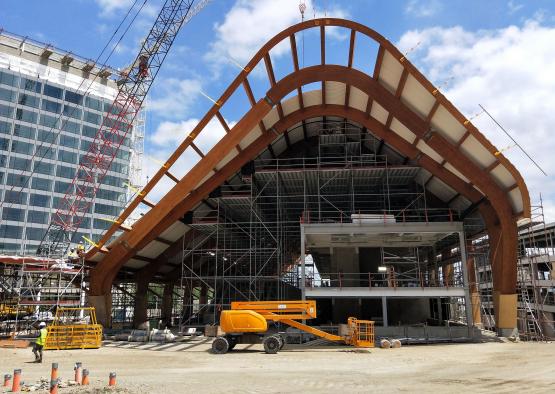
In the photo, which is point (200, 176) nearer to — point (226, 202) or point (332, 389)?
point (226, 202)

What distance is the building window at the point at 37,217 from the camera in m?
64.5

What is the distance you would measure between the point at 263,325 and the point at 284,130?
45.9ft

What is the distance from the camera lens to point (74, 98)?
73.7 m

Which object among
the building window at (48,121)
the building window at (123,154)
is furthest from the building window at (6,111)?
Result: the building window at (123,154)

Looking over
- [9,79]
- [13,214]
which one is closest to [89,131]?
[9,79]

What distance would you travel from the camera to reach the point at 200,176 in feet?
85.9

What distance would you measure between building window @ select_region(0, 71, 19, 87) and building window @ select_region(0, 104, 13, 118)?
3.66 m

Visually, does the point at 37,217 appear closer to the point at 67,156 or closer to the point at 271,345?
the point at 67,156

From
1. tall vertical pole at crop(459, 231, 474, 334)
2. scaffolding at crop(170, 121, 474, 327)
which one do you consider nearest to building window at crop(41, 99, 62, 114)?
scaffolding at crop(170, 121, 474, 327)

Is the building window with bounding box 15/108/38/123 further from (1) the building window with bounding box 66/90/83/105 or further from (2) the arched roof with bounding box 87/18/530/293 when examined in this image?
(2) the arched roof with bounding box 87/18/530/293

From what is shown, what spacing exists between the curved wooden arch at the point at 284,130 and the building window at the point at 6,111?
163 feet

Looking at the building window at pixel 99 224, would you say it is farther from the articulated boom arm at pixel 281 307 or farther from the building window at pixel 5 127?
the articulated boom arm at pixel 281 307

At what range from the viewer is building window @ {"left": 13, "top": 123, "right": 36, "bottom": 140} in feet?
216

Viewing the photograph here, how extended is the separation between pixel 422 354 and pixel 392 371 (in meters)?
5.15
